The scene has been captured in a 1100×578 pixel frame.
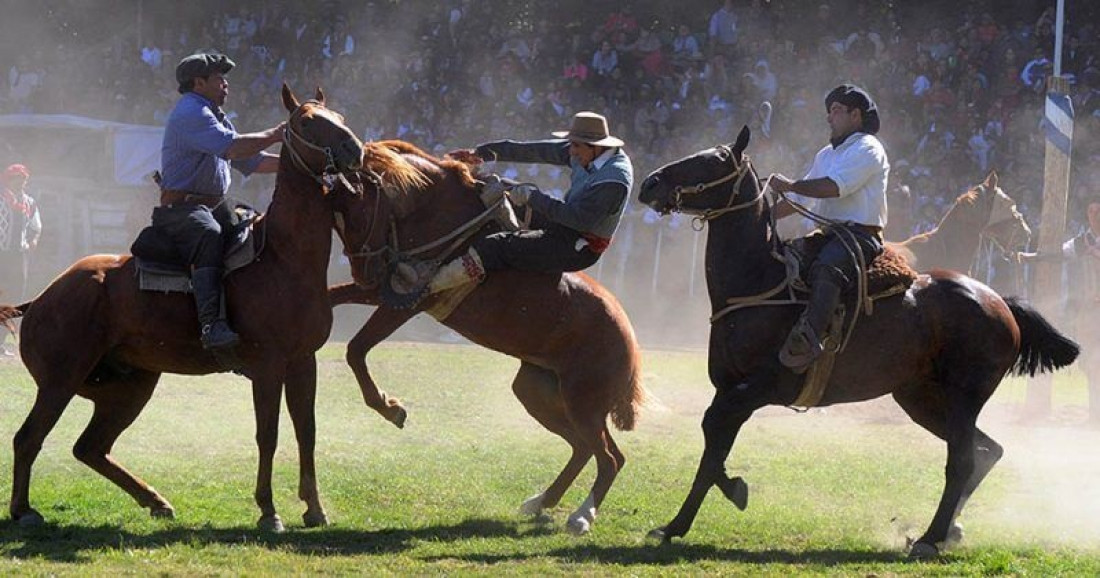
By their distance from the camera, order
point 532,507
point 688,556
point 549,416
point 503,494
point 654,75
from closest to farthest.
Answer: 1. point 688,556
2. point 532,507
3. point 549,416
4. point 503,494
5. point 654,75

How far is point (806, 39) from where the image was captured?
25.4 meters

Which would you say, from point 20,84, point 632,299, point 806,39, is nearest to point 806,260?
point 632,299

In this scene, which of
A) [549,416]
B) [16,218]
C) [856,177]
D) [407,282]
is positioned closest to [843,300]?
[856,177]

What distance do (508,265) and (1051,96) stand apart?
7.06 m

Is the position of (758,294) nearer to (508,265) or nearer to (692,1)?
(508,265)

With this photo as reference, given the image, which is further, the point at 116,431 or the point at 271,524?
the point at 116,431

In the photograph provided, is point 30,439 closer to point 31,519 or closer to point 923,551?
point 31,519

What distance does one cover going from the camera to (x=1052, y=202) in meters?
13.7

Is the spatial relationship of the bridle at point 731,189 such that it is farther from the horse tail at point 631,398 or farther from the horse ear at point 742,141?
the horse tail at point 631,398

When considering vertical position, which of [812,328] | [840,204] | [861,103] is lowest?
[812,328]

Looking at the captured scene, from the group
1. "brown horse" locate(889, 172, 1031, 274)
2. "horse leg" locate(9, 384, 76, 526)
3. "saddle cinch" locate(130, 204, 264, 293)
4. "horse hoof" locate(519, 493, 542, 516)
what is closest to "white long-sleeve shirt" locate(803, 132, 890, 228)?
"horse hoof" locate(519, 493, 542, 516)

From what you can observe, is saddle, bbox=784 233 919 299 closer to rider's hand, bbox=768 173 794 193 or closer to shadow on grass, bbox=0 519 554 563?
rider's hand, bbox=768 173 794 193

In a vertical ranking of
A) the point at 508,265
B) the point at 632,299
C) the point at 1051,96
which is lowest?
the point at 632,299

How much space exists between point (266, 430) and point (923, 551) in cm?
377
